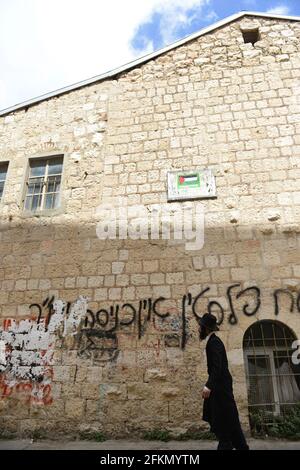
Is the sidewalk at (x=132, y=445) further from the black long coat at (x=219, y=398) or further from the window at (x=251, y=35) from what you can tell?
the window at (x=251, y=35)

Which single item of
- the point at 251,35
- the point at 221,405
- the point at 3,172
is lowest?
the point at 221,405

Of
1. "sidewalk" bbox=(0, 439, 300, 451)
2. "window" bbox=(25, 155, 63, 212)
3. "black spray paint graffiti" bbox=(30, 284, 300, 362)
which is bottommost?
"sidewalk" bbox=(0, 439, 300, 451)

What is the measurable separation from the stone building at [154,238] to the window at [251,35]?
0.09ft

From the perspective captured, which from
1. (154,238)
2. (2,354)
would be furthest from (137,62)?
(2,354)

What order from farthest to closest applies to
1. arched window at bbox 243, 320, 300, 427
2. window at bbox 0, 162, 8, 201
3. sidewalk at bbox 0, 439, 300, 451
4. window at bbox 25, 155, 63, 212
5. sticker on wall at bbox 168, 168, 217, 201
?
window at bbox 0, 162, 8, 201 → window at bbox 25, 155, 63, 212 → sticker on wall at bbox 168, 168, 217, 201 → arched window at bbox 243, 320, 300, 427 → sidewalk at bbox 0, 439, 300, 451

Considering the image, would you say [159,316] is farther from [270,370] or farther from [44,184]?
[44,184]

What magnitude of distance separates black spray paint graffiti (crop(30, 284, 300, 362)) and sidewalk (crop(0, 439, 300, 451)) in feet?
3.45

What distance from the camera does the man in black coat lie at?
10.9 feet

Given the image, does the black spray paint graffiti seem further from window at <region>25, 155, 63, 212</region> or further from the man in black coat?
window at <region>25, 155, 63, 212</region>

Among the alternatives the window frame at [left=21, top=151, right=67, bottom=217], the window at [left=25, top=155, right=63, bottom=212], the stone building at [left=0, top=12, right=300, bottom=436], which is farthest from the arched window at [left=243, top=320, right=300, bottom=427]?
the window at [left=25, top=155, right=63, bottom=212]

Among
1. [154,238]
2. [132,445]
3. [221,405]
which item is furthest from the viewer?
[154,238]

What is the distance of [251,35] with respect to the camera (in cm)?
680

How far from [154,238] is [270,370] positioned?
2.47 m
